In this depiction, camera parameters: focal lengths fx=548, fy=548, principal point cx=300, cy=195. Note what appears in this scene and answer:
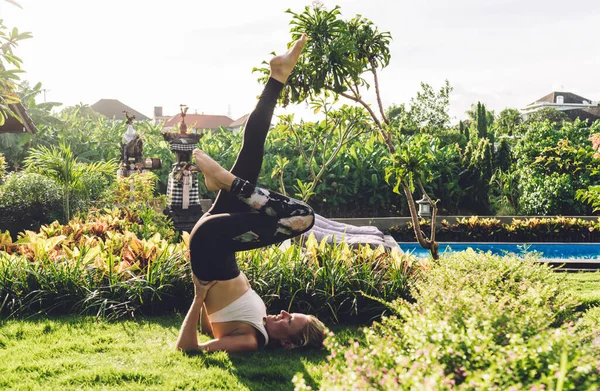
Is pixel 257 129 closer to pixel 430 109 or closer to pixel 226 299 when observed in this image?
pixel 226 299

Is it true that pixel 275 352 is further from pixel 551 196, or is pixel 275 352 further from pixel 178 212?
pixel 551 196

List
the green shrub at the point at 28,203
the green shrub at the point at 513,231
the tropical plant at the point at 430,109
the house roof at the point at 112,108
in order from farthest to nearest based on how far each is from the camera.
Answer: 1. the house roof at the point at 112,108
2. the tropical plant at the point at 430,109
3. the green shrub at the point at 513,231
4. the green shrub at the point at 28,203

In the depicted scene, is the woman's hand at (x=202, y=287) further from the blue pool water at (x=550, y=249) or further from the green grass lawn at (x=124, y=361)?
the blue pool water at (x=550, y=249)

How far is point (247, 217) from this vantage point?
3730 millimetres

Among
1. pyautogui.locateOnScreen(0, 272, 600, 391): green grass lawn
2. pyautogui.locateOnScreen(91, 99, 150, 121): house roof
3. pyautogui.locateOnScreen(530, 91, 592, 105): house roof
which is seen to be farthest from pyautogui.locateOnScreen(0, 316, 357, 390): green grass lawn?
pyautogui.locateOnScreen(530, 91, 592, 105): house roof

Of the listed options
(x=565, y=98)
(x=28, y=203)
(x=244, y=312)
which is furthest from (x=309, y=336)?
(x=565, y=98)

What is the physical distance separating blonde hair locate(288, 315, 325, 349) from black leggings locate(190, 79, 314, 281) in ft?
2.18

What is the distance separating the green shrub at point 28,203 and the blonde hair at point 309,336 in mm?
7323

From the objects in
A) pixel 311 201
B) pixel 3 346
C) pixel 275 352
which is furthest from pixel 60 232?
pixel 311 201

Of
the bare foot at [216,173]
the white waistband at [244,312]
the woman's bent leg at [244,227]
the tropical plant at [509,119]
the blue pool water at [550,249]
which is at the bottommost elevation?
the blue pool water at [550,249]

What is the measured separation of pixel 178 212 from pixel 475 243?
6.84m

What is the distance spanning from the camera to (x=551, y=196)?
1505 centimetres

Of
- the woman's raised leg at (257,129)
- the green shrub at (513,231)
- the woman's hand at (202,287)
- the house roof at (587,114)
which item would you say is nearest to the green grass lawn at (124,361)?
the woman's hand at (202,287)

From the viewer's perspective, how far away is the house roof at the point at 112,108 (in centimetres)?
5922
